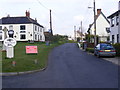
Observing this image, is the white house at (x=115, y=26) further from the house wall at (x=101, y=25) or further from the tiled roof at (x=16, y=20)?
the tiled roof at (x=16, y=20)

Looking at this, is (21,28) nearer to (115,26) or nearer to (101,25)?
(101,25)

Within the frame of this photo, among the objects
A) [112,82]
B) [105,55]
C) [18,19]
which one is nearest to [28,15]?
[18,19]

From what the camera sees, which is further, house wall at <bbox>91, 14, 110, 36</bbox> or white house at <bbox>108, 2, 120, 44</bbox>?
house wall at <bbox>91, 14, 110, 36</bbox>

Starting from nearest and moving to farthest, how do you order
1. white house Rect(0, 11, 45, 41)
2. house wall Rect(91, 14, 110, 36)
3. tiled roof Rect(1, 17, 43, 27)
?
1. house wall Rect(91, 14, 110, 36)
2. white house Rect(0, 11, 45, 41)
3. tiled roof Rect(1, 17, 43, 27)

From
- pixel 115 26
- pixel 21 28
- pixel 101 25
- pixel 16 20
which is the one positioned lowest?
pixel 115 26

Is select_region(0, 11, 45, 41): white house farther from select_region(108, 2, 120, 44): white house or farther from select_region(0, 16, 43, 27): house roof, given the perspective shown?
select_region(108, 2, 120, 44): white house

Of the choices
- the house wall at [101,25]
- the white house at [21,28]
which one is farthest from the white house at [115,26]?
the white house at [21,28]

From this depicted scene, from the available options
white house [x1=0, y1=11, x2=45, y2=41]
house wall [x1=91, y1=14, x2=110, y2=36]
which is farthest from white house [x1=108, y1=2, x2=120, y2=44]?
white house [x1=0, y1=11, x2=45, y2=41]

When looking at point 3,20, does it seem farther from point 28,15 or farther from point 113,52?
point 113,52

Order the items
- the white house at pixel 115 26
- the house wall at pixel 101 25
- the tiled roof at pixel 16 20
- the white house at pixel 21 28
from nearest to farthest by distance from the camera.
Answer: the white house at pixel 115 26, the house wall at pixel 101 25, the white house at pixel 21 28, the tiled roof at pixel 16 20

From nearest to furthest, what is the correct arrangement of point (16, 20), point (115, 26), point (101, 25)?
point (115, 26) → point (101, 25) → point (16, 20)

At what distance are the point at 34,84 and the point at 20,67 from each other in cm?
406

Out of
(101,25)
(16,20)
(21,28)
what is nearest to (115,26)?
(101,25)

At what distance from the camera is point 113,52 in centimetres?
2228
